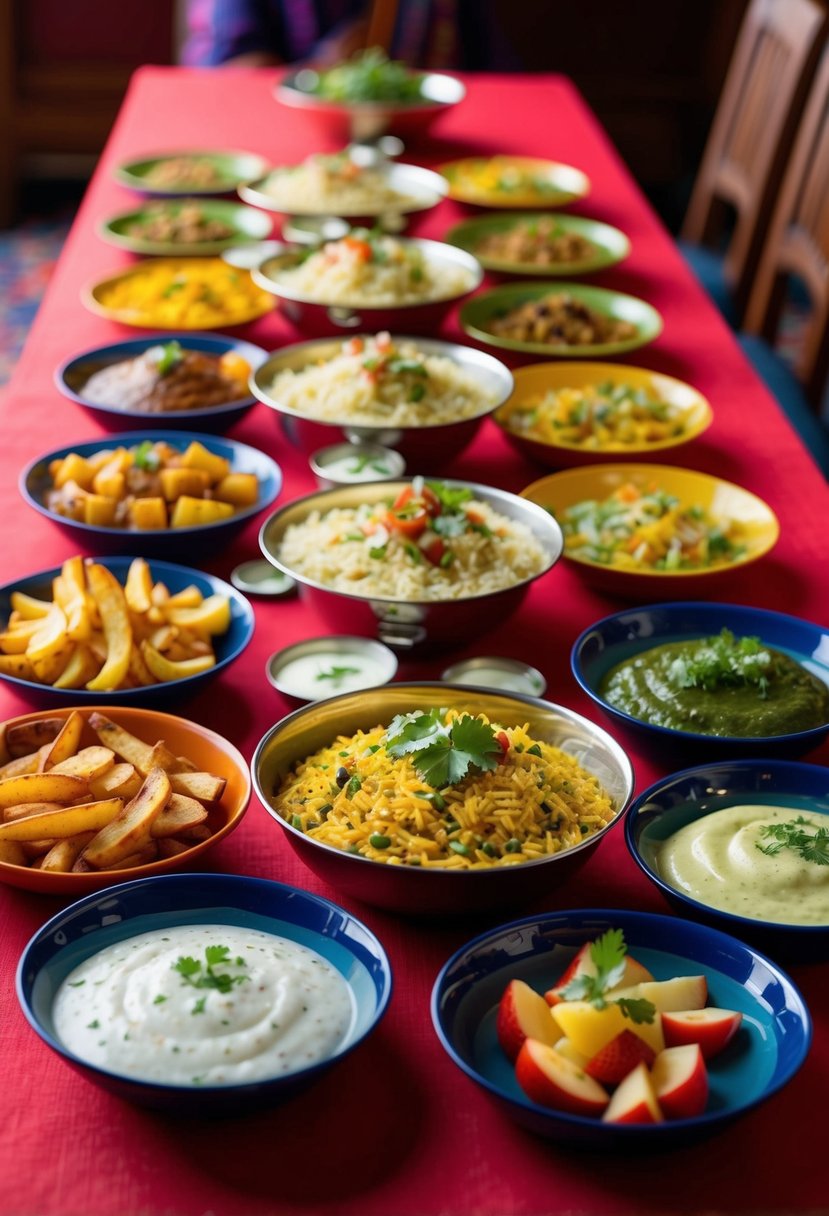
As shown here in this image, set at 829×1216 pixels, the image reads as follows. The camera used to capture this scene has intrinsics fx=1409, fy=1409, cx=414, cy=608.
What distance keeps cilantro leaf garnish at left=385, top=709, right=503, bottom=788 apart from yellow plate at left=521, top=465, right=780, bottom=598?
665 mm

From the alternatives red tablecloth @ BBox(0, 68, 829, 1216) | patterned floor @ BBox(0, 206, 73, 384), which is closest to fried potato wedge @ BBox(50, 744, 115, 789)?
red tablecloth @ BBox(0, 68, 829, 1216)

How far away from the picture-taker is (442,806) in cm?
135

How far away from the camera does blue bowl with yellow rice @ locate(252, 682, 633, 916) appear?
1.31 m

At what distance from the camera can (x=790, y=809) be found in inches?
59.0

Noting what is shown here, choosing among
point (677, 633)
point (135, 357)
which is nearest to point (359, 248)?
point (135, 357)

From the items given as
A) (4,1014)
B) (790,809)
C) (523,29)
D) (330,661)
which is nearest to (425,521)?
(330,661)

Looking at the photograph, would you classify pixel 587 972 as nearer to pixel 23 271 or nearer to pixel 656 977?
pixel 656 977

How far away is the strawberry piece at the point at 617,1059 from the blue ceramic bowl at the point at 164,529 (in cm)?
108

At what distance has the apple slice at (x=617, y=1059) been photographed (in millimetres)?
1122

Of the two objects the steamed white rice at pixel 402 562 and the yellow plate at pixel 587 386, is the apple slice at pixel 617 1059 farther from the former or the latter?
the yellow plate at pixel 587 386

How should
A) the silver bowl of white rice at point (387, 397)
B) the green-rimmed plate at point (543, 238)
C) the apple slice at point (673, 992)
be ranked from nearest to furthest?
the apple slice at point (673, 992)
the silver bowl of white rice at point (387, 397)
the green-rimmed plate at point (543, 238)

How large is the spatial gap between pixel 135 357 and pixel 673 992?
5.75 feet

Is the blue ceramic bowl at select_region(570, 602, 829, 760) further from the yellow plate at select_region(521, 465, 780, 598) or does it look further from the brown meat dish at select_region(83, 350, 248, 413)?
Answer: the brown meat dish at select_region(83, 350, 248, 413)

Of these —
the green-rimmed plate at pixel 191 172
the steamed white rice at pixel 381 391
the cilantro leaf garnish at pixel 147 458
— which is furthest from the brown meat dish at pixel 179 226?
the cilantro leaf garnish at pixel 147 458
